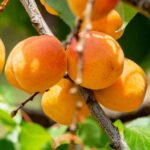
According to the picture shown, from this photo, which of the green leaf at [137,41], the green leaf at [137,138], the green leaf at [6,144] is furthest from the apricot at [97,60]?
the green leaf at [137,41]

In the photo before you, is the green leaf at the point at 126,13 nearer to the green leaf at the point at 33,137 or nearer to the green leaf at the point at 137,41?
the green leaf at the point at 33,137

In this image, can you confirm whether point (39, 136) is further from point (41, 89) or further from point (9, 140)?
point (41, 89)

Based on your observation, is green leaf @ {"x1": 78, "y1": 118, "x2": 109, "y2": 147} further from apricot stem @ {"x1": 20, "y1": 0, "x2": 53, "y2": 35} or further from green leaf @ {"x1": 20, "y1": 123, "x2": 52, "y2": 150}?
apricot stem @ {"x1": 20, "y1": 0, "x2": 53, "y2": 35}

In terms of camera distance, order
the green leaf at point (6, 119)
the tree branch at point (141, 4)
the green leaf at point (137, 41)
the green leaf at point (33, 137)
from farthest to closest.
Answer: the green leaf at point (137, 41) < the green leaf at point (33, 137) < the green leaf at point (6, 119) < the tree branch at point (141, 4)

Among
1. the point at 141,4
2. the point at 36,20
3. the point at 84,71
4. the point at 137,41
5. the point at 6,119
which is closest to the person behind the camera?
the point at 141,4

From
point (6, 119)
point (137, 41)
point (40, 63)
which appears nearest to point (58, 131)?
point (6, 119)

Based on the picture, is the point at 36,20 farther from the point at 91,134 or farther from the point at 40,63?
the point at 91,134
